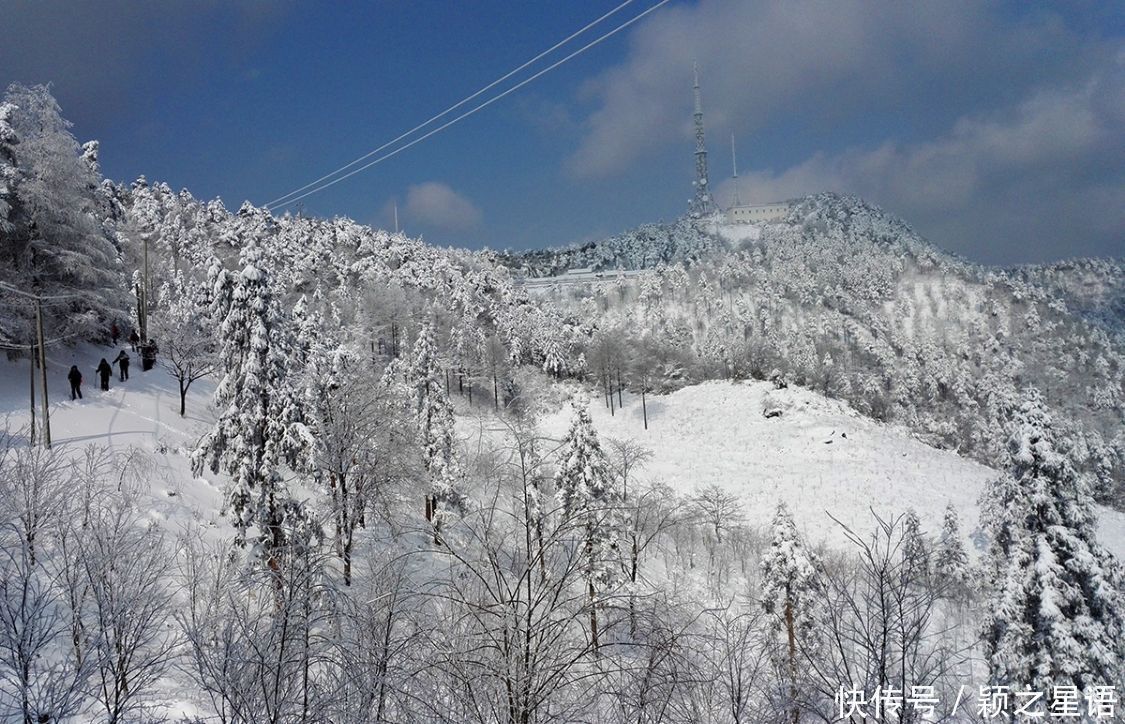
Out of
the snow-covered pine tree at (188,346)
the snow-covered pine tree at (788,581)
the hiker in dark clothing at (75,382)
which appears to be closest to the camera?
the snow-covered pine tree at (788,581)

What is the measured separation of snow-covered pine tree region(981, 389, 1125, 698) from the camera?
1867cm

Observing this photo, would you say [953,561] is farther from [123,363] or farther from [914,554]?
[123,363]

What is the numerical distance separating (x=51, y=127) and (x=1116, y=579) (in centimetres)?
4808

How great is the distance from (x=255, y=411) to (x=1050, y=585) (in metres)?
24.0

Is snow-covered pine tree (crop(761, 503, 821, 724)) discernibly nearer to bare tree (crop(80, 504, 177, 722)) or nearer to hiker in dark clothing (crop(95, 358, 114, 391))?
bare tree (crop(80, 504, 177, 722))

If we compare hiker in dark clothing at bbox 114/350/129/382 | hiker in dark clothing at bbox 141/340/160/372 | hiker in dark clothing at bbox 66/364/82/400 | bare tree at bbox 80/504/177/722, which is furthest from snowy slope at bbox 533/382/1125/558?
bare tree at bbox 80/504/177/722

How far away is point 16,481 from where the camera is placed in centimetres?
1538

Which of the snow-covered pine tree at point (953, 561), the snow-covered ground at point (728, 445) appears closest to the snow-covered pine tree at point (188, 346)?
the snow-covered ground at point (728, 445)

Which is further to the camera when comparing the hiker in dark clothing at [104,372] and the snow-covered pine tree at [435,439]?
the snow-covered pine tree at [435,439]

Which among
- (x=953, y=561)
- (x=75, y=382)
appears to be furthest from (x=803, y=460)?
(x=75, y=382)

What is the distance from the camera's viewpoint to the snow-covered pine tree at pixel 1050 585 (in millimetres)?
18672

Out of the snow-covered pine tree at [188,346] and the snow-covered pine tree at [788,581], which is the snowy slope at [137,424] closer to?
the snow-covered pine tree at [188,346]

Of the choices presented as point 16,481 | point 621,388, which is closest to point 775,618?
point 16,481

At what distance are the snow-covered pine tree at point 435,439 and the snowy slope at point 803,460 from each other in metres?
10.1
